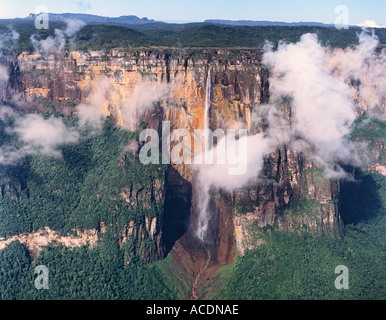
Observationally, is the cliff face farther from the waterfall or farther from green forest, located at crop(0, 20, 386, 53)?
green forest, located at crop(0, 20, 386, 53)

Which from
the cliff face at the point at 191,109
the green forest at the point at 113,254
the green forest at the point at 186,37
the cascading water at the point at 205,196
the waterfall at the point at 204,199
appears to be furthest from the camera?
the green forest at the point at 186,37

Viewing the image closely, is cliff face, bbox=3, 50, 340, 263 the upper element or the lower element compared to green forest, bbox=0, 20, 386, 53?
lower

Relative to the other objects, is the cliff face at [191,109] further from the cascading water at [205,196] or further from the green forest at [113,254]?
the green forest at [113,254]

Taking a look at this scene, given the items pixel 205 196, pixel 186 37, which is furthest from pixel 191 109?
pixel 186 37

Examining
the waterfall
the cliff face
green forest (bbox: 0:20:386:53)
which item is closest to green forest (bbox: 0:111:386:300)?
the cliff face

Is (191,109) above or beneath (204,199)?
above

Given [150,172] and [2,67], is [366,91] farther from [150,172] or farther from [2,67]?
[2,67]

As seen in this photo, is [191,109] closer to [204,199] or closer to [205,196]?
[205,196]

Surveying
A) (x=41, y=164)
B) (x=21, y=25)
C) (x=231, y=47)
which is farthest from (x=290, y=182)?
(x=21, y=25)

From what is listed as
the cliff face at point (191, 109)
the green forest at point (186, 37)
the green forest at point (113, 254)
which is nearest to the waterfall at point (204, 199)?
the cliff face at point (191, 109)
